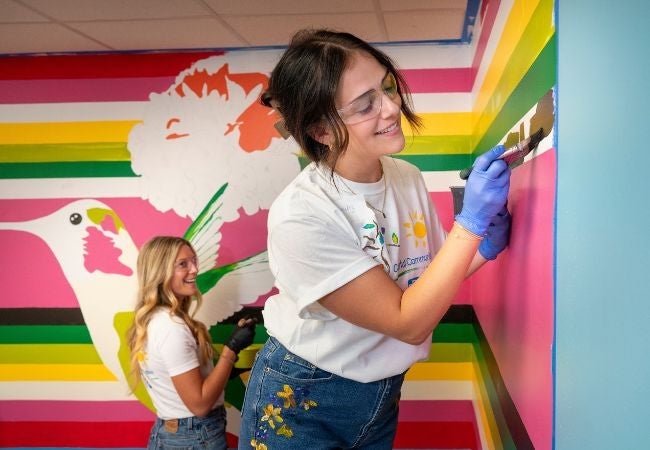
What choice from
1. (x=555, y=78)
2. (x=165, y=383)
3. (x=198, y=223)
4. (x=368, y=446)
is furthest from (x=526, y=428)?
(x=198, y=223)

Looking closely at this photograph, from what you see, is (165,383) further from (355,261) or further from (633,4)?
(633,4)

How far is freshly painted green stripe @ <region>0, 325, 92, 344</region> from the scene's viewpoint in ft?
9.66

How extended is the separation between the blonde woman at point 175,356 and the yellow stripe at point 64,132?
73 centimetres

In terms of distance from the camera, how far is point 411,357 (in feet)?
4.66

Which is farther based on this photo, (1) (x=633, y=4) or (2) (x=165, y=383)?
(2) (x=165, y=383)

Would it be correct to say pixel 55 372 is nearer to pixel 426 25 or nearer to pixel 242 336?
pixel 242 336

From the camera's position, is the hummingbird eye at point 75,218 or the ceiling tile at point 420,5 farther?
the hummingbird eye at point 75,218

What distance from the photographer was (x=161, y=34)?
8.21 feet

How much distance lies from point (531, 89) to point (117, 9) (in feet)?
5.48

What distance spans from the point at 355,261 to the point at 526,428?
0.51 m

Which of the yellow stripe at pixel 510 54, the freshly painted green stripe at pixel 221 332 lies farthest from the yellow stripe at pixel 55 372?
the yellow stripe at pixel 510 54

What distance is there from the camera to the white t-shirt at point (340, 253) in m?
1.22

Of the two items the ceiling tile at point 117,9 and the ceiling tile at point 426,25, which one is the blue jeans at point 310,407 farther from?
the ceiling tile at point 426,25

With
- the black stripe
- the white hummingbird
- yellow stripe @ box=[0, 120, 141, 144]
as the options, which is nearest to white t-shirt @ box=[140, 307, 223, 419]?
the white hummingbird
